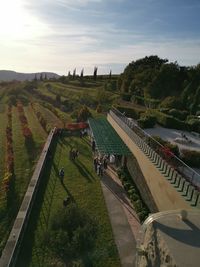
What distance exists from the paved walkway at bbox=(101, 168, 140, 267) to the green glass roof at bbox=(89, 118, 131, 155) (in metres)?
2.12

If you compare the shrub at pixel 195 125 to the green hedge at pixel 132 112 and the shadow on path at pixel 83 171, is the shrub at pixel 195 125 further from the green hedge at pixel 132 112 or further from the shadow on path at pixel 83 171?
the shadow on path at pixel 83 171

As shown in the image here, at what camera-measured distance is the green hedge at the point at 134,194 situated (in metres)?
20.2

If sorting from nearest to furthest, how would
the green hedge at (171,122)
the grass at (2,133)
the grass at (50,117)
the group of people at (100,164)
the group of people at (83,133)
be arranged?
1. the group of people at (100,164)
2. the grass at (2,133)
3. the green hedge at (171,122)
4. the group of people at (83,133)
5. the grass at (50,117)

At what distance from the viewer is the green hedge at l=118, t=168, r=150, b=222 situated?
20250 millimetres

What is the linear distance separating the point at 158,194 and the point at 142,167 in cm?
430

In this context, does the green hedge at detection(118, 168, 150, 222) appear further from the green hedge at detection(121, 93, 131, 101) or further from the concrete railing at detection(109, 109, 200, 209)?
the green hedge at detection(121, 93, 131, 101)

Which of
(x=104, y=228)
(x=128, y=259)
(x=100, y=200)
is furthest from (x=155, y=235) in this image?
(x=100, y=200)

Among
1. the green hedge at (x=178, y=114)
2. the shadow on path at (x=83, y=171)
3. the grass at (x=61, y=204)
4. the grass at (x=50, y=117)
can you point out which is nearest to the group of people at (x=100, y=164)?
the grass at (x=61, y=204)

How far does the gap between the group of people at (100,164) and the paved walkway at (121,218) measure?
21.8 inches

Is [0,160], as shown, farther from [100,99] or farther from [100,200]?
[100,99]

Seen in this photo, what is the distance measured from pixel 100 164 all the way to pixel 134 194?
5.24 metres

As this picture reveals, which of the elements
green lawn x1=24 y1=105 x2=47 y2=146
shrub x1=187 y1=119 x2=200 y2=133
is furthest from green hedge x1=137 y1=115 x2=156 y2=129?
green lawn x1=24 y1=105 x2=47 y2=146

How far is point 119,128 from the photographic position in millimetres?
33500

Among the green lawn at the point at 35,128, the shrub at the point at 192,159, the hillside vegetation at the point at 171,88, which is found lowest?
the green lawn at the point at 35,128
